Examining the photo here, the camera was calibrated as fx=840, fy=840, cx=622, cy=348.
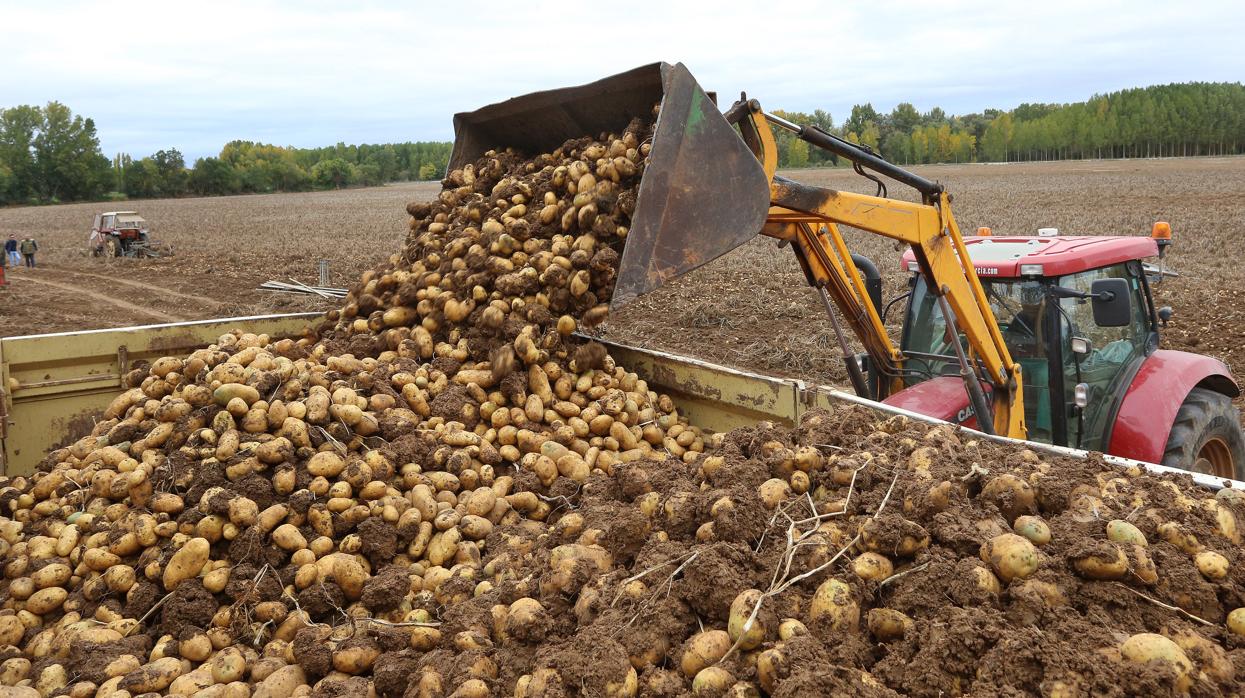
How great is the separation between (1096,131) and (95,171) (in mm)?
91299

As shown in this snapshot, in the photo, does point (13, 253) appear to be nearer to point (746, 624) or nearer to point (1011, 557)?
point (746, 624)

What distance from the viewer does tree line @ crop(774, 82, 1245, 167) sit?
260ft

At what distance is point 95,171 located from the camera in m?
70.6

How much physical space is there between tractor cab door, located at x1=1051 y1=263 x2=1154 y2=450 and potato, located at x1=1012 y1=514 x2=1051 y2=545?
79.7 inches

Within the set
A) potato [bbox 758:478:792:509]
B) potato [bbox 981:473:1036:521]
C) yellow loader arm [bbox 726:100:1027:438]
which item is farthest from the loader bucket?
potato [bbox 981:473:1036:521]

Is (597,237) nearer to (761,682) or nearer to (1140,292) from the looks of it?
(761,682)

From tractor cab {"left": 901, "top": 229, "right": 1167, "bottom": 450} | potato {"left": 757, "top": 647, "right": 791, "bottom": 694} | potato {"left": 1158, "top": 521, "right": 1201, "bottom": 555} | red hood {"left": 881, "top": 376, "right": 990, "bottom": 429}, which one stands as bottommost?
potato {"left": 757, "top": 647, "right": 791, "bottom": 694}

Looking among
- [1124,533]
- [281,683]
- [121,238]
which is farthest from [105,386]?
[121,238]

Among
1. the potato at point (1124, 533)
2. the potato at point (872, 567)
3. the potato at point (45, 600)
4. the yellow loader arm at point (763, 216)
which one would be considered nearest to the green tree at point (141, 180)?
the yellow loader arm at point (763, 216)

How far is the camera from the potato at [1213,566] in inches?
88.5

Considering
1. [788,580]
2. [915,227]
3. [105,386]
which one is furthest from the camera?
[105,386]

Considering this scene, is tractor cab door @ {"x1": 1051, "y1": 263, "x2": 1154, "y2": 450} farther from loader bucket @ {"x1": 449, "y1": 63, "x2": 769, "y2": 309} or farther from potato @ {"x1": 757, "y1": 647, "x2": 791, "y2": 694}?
potato @ {"x1": 757, "y1": 647, "x2": 791, "y2": 694}

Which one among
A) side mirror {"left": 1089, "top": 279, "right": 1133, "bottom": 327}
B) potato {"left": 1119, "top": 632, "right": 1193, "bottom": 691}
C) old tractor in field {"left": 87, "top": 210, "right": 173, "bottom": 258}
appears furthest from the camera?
old tractor in field {"left": 87, "top": 210, "right": 173, "bottom": 258}

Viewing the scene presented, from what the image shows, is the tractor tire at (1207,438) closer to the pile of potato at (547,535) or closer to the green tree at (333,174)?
the pile of potato at (547,535)
